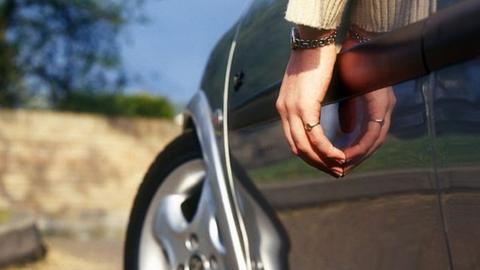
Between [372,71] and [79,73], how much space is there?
2156cm

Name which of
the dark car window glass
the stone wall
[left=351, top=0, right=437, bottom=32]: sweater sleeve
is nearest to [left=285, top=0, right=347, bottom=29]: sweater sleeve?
[left=351, top=0, right=437, bottom=32]: sweater sleeve

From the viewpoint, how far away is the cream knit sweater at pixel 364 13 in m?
2.09

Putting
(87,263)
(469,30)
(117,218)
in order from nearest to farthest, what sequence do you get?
(469,30) → (87,263) → (117,218)

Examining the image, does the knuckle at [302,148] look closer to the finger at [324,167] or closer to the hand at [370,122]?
the finger at [324,167]

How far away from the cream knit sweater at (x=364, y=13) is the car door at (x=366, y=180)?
5cm

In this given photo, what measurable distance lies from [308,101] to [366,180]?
329 millimetres

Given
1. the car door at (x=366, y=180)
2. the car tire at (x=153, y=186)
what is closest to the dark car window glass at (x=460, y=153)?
the car door at (x=366, y=180)

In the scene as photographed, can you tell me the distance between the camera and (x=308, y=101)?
209cm

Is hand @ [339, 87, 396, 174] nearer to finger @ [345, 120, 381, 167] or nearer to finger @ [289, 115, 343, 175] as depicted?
→ finger @ [345, 120, 381, 167]

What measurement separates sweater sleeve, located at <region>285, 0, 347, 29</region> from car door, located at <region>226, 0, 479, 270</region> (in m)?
0.17

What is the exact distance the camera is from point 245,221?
122 inches

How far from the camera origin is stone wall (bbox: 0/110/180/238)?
15.6m

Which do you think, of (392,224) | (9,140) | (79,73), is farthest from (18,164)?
(392,224)

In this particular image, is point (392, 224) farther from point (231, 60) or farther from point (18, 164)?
point (18, 164)
